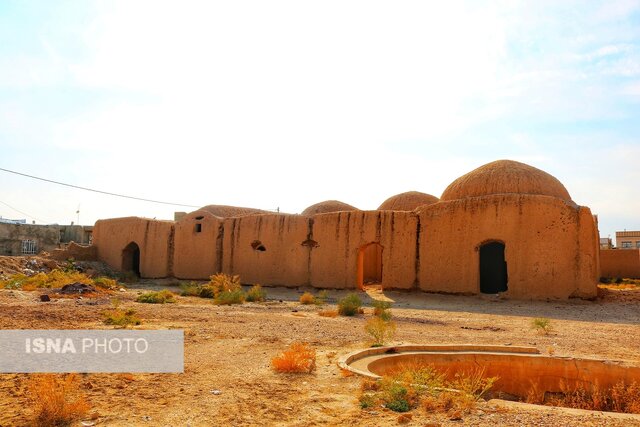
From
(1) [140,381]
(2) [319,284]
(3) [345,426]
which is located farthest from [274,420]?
(2) [319,284]

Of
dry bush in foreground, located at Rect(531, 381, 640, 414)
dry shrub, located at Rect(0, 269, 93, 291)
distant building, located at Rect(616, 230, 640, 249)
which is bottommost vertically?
dry bush in foreground, located at Rect(531, 381, 640, 414)

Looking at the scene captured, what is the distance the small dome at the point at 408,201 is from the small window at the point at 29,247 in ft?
70.1

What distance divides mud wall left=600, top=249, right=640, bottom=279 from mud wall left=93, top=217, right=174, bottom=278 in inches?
800

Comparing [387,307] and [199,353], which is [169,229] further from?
[199,353]

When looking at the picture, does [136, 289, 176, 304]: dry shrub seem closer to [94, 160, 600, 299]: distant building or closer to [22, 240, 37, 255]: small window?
[94, 160, 600, 299]: distant building

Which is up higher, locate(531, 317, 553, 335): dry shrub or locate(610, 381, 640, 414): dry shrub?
locate(531, 317, 553, 335): dry shrub

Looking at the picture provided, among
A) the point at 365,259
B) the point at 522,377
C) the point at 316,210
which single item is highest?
the point at 316,210

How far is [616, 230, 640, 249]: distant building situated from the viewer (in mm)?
37188

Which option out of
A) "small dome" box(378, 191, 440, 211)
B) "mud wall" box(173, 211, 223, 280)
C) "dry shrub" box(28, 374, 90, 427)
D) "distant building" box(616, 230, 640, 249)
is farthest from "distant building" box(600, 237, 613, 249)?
"dry shrub" box(28, 374, 90, 427)

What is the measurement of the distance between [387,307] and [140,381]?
27.0 feet

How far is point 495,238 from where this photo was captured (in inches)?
611

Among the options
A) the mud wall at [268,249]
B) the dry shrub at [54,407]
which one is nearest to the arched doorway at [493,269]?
the mud wall at [268,249]

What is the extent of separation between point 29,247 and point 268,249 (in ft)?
61.0

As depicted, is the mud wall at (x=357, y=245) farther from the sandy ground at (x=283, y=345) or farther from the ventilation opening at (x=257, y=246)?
the ventilation opening at (x=257, y=246)
